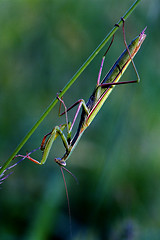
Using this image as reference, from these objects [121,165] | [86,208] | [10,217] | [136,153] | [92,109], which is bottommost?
[10,217]

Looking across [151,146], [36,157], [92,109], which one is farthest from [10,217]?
[151,146]

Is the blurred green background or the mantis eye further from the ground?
the blurred green background

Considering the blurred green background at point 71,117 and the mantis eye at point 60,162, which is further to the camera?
the blurred green background at point 71,117

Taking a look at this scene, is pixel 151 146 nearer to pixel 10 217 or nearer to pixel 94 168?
pixel 94 168

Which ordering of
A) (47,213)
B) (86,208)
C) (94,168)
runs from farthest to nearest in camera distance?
(94,168) → (86,208) → (47,213)

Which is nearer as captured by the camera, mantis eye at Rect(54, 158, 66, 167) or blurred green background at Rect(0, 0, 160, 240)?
mantis eye at Rect(54, 158, 66, 167)

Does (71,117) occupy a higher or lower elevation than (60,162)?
higher

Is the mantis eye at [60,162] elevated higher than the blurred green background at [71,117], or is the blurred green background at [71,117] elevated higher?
the blurred green background at [71,117]

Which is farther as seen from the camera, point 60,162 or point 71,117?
point 71,117
